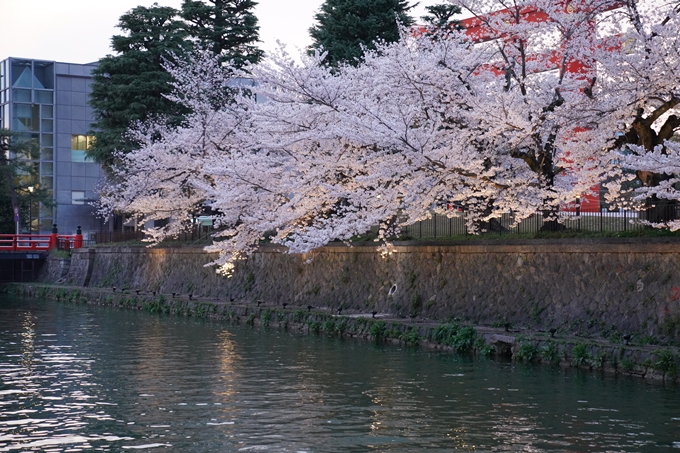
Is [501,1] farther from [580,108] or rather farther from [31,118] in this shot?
[31,118]

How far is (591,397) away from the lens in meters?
15.5

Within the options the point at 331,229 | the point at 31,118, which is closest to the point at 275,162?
the point at 331,229

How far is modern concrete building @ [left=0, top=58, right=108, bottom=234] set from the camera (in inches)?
2916

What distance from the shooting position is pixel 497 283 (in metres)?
23.7

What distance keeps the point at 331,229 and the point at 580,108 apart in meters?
7.86

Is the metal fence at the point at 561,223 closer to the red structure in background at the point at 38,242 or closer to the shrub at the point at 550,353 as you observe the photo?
the shrub at the point at 550,353

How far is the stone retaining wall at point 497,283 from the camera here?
773 inches

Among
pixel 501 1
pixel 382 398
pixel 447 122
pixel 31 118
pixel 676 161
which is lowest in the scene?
pixel 382 398

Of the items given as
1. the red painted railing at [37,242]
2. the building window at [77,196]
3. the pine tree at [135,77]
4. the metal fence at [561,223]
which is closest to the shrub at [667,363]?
the metal fence at [561,223]

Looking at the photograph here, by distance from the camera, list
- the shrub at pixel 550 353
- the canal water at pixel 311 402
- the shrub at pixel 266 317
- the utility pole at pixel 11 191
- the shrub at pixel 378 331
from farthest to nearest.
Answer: the utility pole at pixel 11 191
the shrub at pixel 266 317
the shrub at pixel 378 331
the shrub at pixel 550 353
the canal water at pixel 311 402

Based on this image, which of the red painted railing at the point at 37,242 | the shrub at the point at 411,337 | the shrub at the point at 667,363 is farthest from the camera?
the red painted railing at the point at 37,242

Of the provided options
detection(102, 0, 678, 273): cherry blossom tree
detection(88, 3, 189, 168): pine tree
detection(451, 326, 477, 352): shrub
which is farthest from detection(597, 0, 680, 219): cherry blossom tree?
detection(88, 3, 189, 168): pine tree

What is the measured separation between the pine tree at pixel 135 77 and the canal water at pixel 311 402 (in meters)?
25.1

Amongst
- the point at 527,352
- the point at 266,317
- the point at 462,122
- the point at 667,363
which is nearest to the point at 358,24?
Result: the point at 266,317
